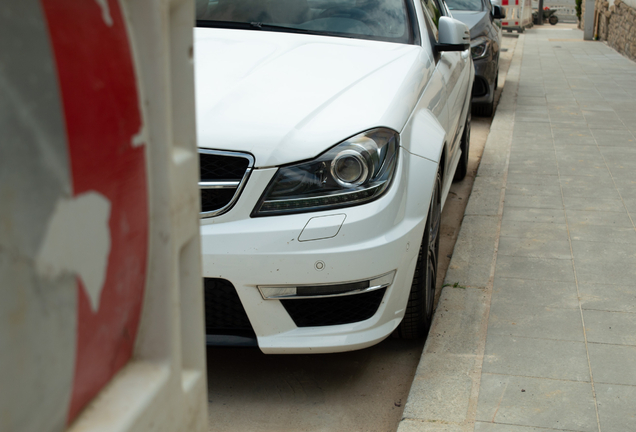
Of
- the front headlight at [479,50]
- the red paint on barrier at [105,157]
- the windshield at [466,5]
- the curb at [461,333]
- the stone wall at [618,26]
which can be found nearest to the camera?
the red paint on barrier at [105,157]

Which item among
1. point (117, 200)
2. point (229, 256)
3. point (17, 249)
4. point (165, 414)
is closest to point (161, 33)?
point (117, 200)

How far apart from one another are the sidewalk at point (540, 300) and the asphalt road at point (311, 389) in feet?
0.53

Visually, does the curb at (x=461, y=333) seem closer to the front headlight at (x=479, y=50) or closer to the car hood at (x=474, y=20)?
the front headlight at (x=479, y=50)

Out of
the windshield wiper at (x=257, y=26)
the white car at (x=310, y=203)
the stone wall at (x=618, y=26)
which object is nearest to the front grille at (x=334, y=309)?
the white car at (x=310, y=203)

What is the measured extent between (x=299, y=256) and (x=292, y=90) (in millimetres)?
744

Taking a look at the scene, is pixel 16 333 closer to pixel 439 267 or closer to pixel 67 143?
pixel 67 143

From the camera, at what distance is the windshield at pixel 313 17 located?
3662mm

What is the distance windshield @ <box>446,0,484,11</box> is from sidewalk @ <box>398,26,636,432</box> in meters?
2.93

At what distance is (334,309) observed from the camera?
A: 2566 mm

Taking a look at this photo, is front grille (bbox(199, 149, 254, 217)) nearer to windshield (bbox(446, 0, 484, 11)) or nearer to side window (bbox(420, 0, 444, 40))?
side window (bbox(420, 0, 444, 40))

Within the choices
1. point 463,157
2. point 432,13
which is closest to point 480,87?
point 463,157

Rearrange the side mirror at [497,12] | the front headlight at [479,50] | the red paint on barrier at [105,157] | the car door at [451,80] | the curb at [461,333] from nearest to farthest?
the red paint on barrier at [105,157] → the curb at [461,333] → the car door at [451,80] → the front headlight at [479,50] → the side mirror at [497,12]

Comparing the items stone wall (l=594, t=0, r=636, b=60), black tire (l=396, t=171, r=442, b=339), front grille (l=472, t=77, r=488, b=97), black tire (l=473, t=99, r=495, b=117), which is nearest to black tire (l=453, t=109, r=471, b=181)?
black tire (l=396, t=171, r=442, b=339)

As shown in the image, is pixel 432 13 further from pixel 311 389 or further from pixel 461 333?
pixel 311 389
